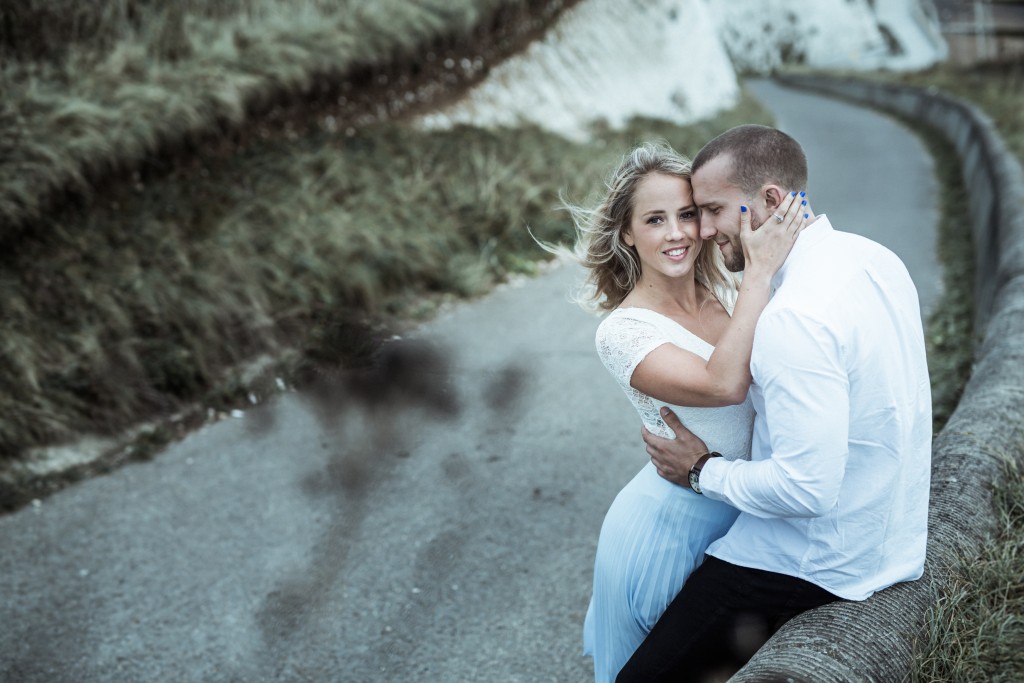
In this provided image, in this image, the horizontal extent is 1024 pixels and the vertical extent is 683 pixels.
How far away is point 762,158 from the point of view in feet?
8.12

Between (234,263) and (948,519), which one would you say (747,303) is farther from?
(234,263)

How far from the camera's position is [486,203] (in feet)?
32.4

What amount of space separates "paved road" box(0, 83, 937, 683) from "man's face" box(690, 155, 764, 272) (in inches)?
74.9

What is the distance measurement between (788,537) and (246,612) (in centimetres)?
271

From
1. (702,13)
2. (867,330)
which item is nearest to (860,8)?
(702,13)

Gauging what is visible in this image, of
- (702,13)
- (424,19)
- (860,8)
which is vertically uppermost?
(424,19)

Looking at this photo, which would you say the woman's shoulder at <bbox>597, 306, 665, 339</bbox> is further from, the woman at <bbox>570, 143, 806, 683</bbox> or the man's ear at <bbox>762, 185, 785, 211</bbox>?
the man's ear at <bbox>762, 185, 785, 211</bbox>

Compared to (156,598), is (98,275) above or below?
above

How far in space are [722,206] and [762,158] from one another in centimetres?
19

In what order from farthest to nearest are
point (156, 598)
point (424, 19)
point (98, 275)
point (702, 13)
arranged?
point (702, 13)
point (424, 19)
point (98, 275)
point (156, 598)

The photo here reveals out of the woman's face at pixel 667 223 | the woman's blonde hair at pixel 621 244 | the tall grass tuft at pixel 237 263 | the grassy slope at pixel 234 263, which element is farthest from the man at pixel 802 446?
the grassy slope at pixel 234 263

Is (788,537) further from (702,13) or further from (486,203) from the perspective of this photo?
(702,13)

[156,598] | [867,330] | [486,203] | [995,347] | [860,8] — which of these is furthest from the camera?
[860,8]

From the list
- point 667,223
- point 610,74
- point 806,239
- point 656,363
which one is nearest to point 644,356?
point 656,363
